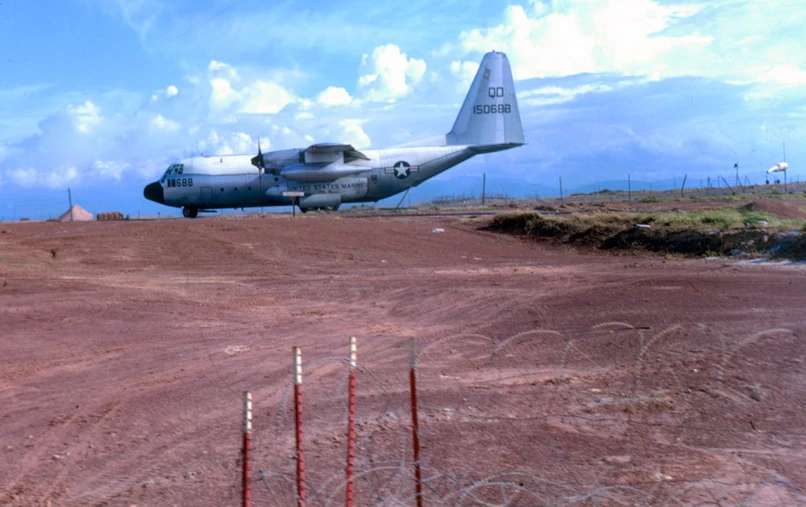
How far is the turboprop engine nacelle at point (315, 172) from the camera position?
3809 centimetres

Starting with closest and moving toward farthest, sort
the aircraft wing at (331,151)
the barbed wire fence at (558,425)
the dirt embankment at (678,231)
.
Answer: the barbed wire fence at (558,425)
the dirt embankment at (678,231)
the aircraft wing at (331,151)

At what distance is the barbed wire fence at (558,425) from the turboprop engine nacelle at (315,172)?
28924 mm

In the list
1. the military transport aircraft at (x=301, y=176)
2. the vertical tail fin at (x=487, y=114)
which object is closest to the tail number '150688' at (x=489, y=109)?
the vertical tail fin at (x=487, y=114)

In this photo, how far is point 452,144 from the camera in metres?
42.8

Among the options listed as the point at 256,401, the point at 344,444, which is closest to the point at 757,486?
the point at 344,444

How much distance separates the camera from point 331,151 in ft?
125

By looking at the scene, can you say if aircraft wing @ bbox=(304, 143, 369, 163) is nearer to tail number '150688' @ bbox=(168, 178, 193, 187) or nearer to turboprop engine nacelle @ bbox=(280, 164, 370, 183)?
turboprop engine nacelle @ bbox=(280, 164, 370, 183)

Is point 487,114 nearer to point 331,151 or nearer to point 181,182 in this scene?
point 331,151

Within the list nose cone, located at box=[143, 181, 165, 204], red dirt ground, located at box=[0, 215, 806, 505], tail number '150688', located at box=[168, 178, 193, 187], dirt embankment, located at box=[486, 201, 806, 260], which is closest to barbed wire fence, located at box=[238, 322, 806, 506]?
red dirt ground, located at box=[0, 215, 806, 505]

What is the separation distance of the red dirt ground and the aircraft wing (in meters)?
22.1

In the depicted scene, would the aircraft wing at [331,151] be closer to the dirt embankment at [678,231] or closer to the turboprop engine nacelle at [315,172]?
the turboprop engine nacelle at [315,172]

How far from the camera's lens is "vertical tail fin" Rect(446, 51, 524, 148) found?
43.1 metres

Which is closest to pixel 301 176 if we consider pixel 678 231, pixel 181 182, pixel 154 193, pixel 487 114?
pixel 181 182

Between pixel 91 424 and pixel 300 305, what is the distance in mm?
6142
